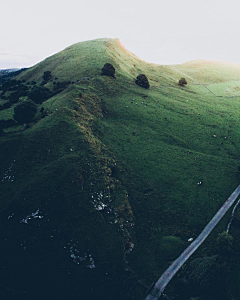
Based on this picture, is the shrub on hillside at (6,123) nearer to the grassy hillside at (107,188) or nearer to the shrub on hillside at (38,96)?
the grassy hillside at (107,188)

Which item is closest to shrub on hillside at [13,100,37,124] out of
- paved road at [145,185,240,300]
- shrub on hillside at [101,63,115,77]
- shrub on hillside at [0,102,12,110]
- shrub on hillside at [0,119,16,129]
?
shrub on hillside at [0,119,16,129]

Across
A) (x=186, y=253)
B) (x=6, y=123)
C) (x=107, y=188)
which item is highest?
(x=6, y=123)

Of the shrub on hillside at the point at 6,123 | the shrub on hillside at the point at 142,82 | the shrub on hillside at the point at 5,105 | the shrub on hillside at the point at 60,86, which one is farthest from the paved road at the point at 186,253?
the shrub on hillside at the point at 5,105

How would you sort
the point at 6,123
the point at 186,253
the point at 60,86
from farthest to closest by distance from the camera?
the point at 60,86, the point at 6,123, the point at 186,253

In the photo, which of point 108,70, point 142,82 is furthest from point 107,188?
point 142,82

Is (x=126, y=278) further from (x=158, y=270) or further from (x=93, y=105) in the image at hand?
(x=93, y=105)

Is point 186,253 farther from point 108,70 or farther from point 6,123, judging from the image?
point 108,70
